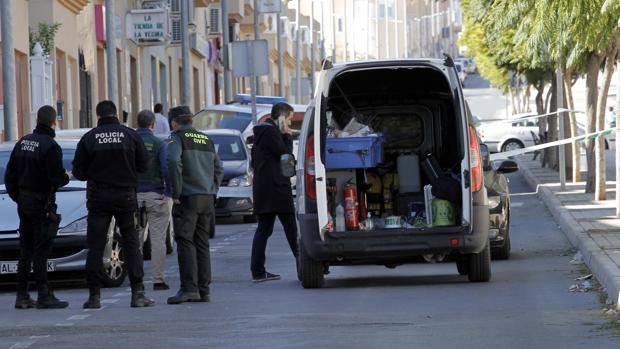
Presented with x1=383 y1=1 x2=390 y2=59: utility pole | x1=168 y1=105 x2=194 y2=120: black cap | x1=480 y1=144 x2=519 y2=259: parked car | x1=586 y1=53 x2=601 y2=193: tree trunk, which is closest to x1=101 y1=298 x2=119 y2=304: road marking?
x1=168 y1=105 x2=194 y2=120: black cap

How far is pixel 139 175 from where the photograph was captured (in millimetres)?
16156

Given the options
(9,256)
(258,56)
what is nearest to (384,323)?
(9,256)

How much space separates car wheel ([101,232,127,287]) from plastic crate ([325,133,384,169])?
2360 mm

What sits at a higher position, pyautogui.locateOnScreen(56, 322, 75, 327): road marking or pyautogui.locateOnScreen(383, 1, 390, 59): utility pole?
pyautogui.locateOnScreen(383, 1, 390, 59): utility pole

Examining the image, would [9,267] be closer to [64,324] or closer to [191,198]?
[191,198]

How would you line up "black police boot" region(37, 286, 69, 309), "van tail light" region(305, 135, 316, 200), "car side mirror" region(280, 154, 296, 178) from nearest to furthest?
"black police boot" region(37, 286, 69, 309) < "van tail light" region(305, 135, 316, 200) < "car side mirror" region(280, 154, 296, 178)

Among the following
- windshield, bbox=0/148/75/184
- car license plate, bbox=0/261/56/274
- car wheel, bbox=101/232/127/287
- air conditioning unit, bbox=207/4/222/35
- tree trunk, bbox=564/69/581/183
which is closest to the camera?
car license plate, bbox=0/261/56/274

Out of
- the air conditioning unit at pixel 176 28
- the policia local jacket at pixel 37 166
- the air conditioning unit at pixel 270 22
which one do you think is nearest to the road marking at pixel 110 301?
the policia local jacket at pixel 37 166

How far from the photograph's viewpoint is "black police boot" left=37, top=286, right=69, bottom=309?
1502cm

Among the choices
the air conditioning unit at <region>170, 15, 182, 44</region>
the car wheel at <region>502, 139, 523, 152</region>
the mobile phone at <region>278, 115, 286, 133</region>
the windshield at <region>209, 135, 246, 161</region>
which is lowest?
the car wheel at <region>502, 139, 523, 152</region>

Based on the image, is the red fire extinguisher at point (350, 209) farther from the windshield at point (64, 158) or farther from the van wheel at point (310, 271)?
the windshield at point (64, 158)

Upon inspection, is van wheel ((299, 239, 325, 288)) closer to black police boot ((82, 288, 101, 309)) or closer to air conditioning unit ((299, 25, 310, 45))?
black police boot ((82, 288, 101, 309))

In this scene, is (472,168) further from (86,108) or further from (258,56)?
(86,108)

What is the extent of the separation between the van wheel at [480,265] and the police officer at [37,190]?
375 centimetres
